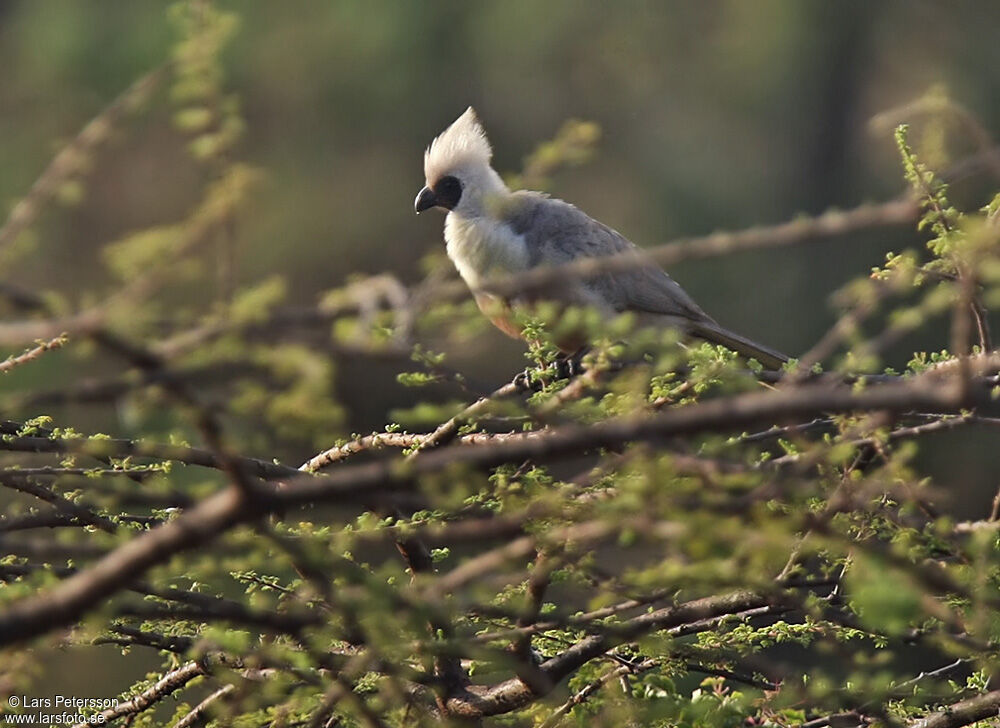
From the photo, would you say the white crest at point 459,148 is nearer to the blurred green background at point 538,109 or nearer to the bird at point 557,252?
the bird at point 557,252

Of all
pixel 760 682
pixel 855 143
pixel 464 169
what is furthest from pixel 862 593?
pixel 855 143

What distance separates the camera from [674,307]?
16.8 feet

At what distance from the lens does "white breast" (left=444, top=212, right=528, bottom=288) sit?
4.98 metres

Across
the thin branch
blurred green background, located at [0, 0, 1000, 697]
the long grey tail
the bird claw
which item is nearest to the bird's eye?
the long grey tail

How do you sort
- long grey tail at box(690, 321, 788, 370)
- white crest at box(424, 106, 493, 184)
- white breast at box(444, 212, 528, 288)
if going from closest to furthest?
long grey tail at box(690, 321, 788, 370), white breast at box(444, 212, 528, 288), white crest at box(424, 106, 493, 184)

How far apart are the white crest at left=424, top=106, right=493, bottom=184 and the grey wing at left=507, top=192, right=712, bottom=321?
0.36 metres

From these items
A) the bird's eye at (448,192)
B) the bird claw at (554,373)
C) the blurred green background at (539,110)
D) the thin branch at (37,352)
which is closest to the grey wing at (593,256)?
the bird's eye at (448,192)

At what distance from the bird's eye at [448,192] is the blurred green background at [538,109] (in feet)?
28.5

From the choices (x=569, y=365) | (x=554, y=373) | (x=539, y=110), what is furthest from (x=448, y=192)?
(x=539, y=110)

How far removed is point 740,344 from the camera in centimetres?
466

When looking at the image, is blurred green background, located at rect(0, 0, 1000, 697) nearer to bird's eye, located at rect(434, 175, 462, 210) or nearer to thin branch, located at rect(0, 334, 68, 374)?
bird's eye, located at rect(434, 175, 462, 210)

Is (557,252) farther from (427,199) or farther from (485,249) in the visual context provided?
(427,199)

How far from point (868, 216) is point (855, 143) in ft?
49.1

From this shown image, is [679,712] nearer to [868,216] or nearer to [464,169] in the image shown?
[868,216]
